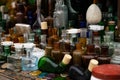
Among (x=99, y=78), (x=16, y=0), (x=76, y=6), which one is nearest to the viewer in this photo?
(x=99, y=78)

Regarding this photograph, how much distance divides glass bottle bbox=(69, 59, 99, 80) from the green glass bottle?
5cm

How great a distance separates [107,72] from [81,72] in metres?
0.19

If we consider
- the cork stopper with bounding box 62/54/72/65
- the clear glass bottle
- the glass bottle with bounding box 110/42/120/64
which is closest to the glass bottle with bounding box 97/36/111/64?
the glass bottle with bounding box 110/42/120/64

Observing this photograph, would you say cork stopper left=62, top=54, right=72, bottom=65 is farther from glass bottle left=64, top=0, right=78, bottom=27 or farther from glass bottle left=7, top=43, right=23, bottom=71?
glass bottle left=64, top=0, right=78, bottom=27

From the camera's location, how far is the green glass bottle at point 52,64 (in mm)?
1327

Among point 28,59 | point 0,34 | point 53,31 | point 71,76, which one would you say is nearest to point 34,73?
point 28,59

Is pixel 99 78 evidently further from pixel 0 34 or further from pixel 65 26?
pixel 0 34

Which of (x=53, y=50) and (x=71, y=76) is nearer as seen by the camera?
(x=71, y=76)

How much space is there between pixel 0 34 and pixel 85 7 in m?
0.55

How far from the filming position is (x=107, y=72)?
108 centimetres

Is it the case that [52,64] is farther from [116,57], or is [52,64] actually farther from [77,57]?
[116,57]

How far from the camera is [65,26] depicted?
5.55 feet

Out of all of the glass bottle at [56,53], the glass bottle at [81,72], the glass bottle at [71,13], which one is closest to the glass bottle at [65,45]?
the glass bottle at [56,53]

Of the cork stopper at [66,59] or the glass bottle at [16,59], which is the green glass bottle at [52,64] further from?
the glass bottle at [16,59]
